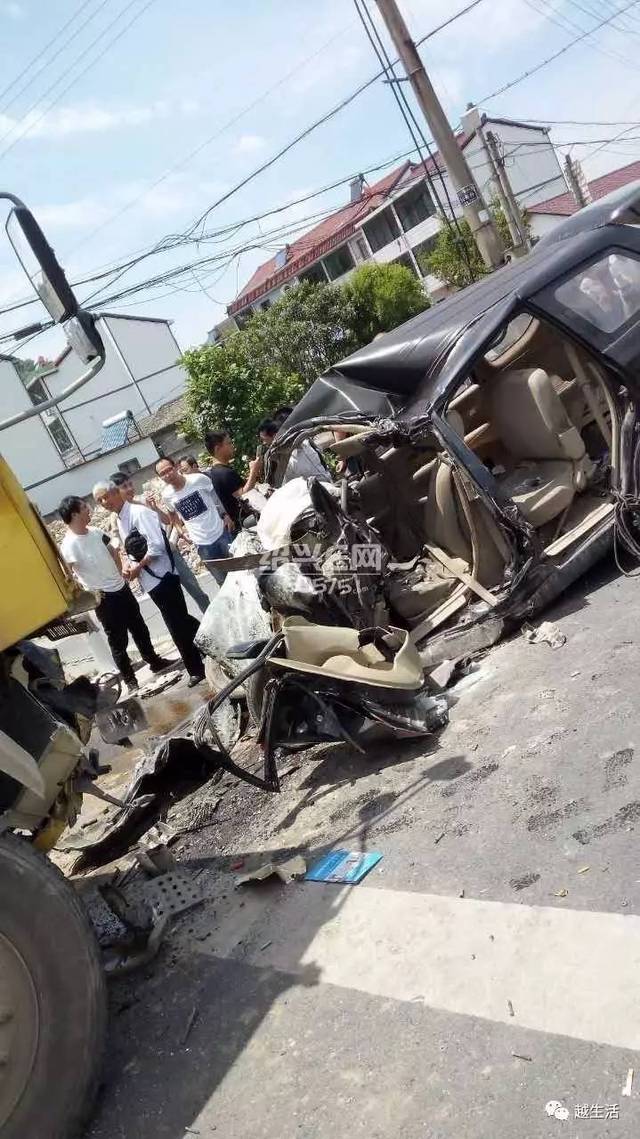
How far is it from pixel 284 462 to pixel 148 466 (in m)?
29.4

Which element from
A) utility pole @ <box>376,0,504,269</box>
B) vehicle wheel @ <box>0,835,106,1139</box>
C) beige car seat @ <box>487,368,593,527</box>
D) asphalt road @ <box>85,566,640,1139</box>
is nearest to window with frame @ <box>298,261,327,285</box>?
utility pole @ <box>376,0,504,269</box>

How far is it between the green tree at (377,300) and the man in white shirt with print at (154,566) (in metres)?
24.9

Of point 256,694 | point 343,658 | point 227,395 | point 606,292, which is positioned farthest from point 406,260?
point 256,694

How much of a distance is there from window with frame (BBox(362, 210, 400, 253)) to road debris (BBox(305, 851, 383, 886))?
4604cm

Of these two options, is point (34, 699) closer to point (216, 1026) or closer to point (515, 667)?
point (216, 1026)

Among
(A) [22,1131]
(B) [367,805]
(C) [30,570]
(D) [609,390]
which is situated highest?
A: (C) [30,570]

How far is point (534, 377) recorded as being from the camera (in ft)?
18.4

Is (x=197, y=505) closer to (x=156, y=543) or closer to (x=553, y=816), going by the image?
(x=156, y=543)

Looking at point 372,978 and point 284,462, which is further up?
point 284,462

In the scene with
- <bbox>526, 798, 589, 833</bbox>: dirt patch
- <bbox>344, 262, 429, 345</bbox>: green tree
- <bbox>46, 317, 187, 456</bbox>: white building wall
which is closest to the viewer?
<bbox>526, 798, 589, 833</bbox>: dirt patch

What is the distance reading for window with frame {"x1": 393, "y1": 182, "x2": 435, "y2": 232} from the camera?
146ft

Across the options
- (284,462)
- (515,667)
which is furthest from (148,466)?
(515,667)

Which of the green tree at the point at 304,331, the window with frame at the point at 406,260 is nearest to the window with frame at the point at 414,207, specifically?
the window with frame at the point at 406,260

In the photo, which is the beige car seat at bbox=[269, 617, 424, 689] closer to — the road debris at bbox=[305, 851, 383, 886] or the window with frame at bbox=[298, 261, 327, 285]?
the road debris at bbox=[305, 851, 383, 886]
